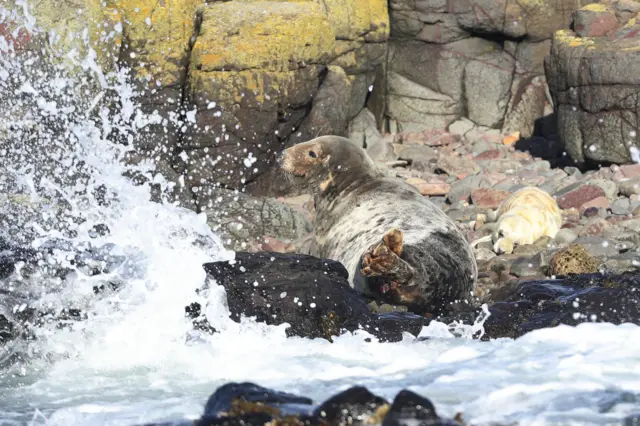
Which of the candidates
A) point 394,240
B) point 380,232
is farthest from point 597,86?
point 394,240

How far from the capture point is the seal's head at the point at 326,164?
8.23 meters

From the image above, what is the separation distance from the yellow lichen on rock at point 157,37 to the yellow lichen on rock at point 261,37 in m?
0.21

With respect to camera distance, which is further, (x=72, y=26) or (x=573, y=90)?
(x=573, y=90)

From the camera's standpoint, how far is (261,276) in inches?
240

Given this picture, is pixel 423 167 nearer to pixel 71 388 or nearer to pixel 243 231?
pixel 243 231

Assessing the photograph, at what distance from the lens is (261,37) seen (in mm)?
11898

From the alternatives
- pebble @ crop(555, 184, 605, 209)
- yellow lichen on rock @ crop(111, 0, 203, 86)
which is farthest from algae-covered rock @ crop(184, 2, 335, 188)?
pebble @ crop(555, 184, 605, 209)

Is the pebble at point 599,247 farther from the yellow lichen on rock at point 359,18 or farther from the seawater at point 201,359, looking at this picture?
the yellow lichen on rock at point 359,18

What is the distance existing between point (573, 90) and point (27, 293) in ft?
26.8

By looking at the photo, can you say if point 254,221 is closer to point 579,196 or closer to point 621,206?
point 579,196

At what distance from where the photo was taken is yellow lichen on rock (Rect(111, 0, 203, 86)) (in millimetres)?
11641

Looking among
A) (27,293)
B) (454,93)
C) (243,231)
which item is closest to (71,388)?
(27,293)

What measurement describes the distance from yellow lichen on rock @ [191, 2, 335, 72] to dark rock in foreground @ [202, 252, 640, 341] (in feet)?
18.6

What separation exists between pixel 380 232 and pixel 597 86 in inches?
221
